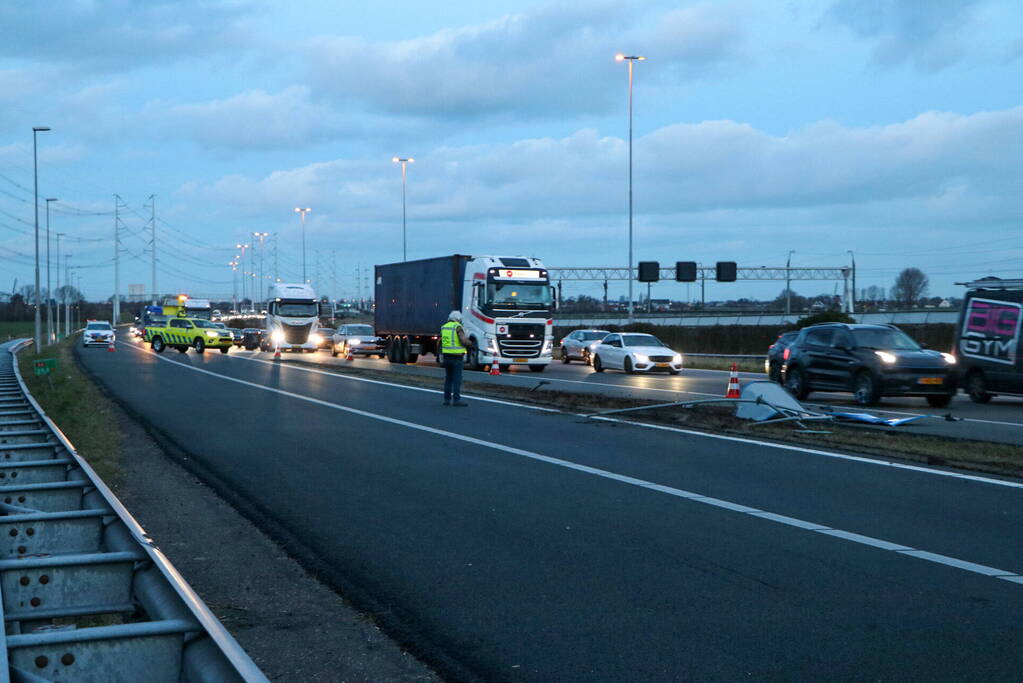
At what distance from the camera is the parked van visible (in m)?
22.9

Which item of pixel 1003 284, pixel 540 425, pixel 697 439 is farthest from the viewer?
pixel 1003 284

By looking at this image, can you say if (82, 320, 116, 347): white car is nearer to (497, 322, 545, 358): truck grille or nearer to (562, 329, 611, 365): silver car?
(562, 329, 611, 365): silver car

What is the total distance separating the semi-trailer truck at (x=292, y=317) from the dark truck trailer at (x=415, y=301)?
828 centimetres

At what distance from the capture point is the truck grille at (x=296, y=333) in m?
56.0

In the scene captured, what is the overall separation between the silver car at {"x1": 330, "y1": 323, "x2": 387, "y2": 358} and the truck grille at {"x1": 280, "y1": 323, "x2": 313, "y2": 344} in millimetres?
2570

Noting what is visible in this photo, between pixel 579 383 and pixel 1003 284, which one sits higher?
pixel 1003 284

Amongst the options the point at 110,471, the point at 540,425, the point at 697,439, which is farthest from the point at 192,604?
the point at 540,425

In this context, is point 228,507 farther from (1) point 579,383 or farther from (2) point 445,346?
(1) point 579,383

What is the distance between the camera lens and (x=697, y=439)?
630 inches

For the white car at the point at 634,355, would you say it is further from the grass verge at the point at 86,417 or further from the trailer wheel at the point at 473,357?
the grass verge at the point at 86,417

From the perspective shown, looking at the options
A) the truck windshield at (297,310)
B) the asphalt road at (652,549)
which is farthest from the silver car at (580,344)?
the asphalt road at (652,549)

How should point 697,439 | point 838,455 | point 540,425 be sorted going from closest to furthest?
point 838,455 < point 697,439 < point 540,425

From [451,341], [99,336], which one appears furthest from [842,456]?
[99,336]

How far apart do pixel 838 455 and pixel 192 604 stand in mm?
10986
